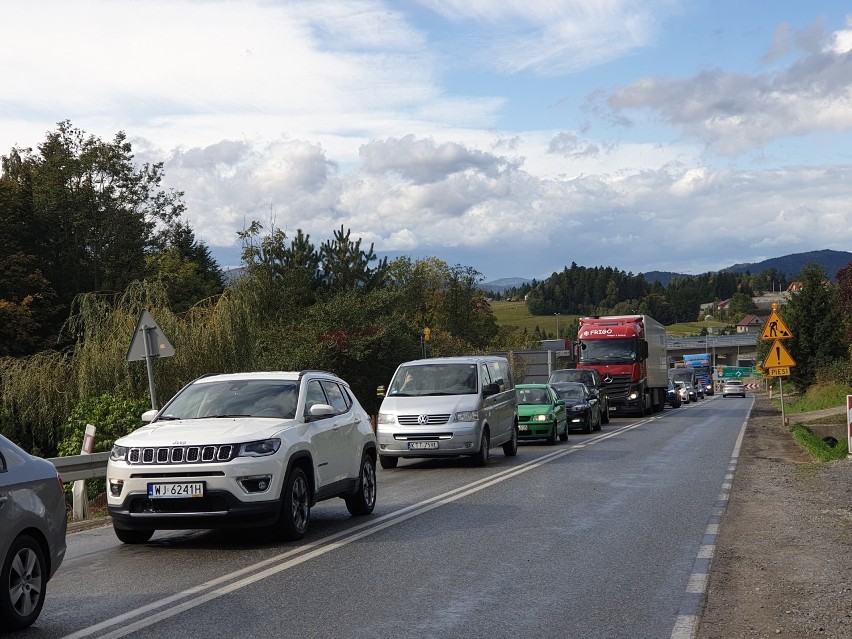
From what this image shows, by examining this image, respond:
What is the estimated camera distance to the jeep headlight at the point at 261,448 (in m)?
9.96

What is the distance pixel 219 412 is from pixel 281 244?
34229 millimetres

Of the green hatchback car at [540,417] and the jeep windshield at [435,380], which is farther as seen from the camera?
the green hatchback car at [540,417]

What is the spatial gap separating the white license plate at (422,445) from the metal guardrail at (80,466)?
6.21 meters

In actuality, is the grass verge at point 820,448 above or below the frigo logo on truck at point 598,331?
below

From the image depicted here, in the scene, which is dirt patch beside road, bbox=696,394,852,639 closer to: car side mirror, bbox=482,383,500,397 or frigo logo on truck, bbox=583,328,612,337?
car side mirror, bbox=482,383,500,397

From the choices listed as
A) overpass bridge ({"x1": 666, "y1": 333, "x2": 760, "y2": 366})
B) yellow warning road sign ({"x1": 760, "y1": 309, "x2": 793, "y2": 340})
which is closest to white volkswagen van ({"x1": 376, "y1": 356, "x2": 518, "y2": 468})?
yellow warning road sign ({"x1": 760, "y1": 309, "x2": 793, "y2": 340})

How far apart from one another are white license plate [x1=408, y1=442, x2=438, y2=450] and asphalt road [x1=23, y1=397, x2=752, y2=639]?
11.0 ft

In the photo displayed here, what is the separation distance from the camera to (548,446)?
2580 centimetres

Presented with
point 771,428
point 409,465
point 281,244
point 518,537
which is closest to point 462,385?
point 409,465

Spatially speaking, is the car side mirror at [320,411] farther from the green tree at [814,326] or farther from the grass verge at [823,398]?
the green tree at [814,326]

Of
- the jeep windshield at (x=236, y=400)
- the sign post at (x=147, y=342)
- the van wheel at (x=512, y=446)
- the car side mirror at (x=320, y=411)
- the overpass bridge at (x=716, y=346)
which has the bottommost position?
the overpass bridge at (x=716, y=346)

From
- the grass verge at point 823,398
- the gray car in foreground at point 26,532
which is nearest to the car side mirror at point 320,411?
the gray car in foreground at point 26,532

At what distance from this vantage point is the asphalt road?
7.02m

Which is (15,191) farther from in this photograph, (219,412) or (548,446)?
(219,412)
